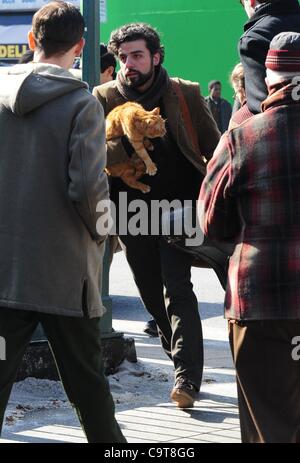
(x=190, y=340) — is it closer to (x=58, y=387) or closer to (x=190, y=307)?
(x=190, y=307)

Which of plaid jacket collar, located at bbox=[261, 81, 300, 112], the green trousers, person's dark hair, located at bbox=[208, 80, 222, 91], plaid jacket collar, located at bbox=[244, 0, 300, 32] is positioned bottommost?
the green trousers

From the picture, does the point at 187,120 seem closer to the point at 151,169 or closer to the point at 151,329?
the point at 151,169

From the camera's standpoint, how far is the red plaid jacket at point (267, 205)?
4359 millimetres

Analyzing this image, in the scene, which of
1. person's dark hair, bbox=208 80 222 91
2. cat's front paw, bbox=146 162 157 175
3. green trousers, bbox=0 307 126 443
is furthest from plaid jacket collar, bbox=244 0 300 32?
person's dark hair, bbox=208 80 222 91

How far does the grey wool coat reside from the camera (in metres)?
4.67

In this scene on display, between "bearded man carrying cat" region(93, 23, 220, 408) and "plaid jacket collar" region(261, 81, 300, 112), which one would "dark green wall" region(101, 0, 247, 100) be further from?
"plaid jacket collar" region(261, 81, 300, 112)

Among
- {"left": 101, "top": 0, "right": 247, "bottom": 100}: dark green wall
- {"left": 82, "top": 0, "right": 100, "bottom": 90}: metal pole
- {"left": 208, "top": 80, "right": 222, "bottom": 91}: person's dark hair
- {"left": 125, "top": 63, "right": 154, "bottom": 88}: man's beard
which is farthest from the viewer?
{"left": 101, "top": 0, "right": 247, "bottom": 100}: dark green wall

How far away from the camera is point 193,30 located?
67.4 feet

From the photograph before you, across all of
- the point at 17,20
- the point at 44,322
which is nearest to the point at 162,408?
the point at 44,322

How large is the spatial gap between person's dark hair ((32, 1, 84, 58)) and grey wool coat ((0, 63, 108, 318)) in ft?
0.53

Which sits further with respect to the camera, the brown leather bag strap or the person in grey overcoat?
the brown leather bag strap

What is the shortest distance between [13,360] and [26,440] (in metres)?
1.35

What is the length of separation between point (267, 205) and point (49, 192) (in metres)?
0.88

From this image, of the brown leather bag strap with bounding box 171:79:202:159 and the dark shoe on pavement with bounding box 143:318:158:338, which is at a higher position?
the brown leather bag strap with bounding box 171:79:202:159
